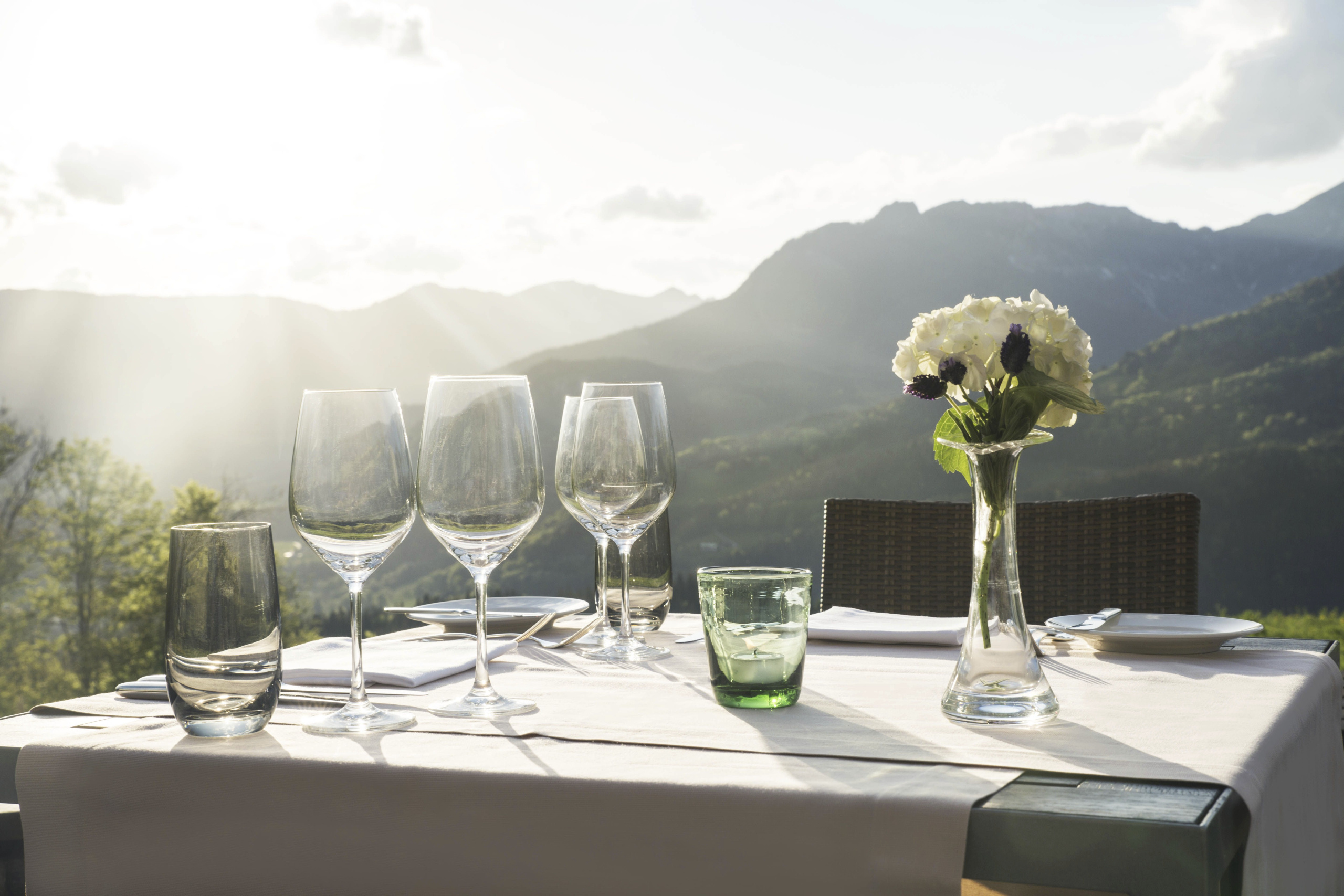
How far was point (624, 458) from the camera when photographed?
3.85 ft

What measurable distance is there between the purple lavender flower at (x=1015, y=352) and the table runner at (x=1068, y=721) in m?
0.29

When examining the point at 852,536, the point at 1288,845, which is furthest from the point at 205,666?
the point at 852,536

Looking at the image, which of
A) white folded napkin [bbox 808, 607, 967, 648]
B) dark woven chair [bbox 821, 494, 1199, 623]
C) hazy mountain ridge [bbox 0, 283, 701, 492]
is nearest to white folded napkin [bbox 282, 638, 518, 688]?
white folded napkin [bbox 808, 607, 967, 648]

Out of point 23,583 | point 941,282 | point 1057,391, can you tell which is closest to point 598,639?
point 1057,391

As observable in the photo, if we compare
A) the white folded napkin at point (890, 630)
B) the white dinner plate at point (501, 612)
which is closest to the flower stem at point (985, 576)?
the white folded napkin at point (890, 630)

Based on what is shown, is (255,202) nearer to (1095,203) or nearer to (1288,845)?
(1095,203)

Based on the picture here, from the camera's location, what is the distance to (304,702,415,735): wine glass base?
86cm

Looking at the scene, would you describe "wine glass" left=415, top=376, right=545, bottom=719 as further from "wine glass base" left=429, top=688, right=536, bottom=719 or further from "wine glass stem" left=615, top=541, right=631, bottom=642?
"wine glass stem" left=615, top=541, right=631, bottom=642

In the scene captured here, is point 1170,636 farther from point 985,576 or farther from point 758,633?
point 758,633

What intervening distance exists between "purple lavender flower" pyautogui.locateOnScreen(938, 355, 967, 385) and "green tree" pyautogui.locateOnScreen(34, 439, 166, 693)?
11.2 metres

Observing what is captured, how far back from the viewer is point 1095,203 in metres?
10.3

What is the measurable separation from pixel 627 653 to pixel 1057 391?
1.98ft

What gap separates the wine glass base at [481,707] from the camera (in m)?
0.92

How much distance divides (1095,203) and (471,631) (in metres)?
10.2
